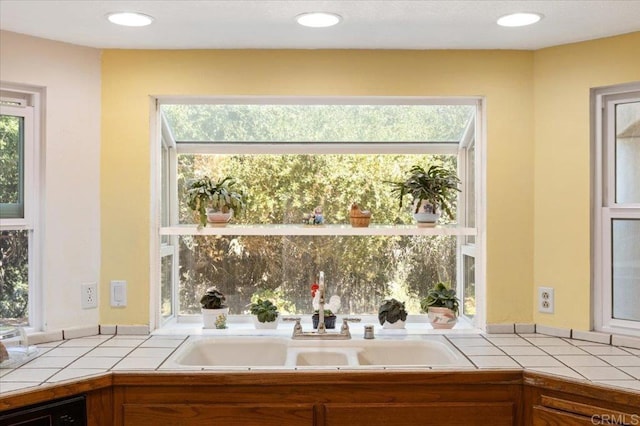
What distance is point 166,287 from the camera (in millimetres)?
2893

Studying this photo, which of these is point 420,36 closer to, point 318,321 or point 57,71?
point 318,321

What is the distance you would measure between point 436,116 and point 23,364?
223 centimetres

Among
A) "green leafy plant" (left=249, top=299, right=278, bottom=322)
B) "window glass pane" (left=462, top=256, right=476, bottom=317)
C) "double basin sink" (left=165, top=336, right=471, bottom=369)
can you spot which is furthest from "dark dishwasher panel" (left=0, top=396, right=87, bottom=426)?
"window glass pane" (left=462, top=256, right=476, bottom=317)

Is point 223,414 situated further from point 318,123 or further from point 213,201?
point 318,123

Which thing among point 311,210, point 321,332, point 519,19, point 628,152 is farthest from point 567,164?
point 321,332

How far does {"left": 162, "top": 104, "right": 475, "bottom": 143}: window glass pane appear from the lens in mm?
2871

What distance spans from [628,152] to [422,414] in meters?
1.54

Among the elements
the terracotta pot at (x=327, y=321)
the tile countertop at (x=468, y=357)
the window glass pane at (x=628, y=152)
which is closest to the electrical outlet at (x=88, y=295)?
the tile countertop at (x=468, y=357)

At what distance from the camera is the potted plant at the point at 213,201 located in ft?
8.86

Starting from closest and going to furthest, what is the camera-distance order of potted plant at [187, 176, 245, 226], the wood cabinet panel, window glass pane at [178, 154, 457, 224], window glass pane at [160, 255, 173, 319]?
the wood cabinet panel, potted plant at [187, 176, 245, 226], window glass pane at [160, 255, 173, 319], window glass pane at [178, 154, 457, 224]

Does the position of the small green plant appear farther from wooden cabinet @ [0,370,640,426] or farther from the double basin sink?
wooden cabinet @ [0,370,640,426]

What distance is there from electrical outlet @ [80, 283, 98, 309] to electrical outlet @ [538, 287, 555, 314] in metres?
2.16

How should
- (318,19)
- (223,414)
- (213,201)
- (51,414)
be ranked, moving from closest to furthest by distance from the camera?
(51,414), (223,414), (318,19), (213,201)

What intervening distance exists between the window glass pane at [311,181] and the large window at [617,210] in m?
0.91
